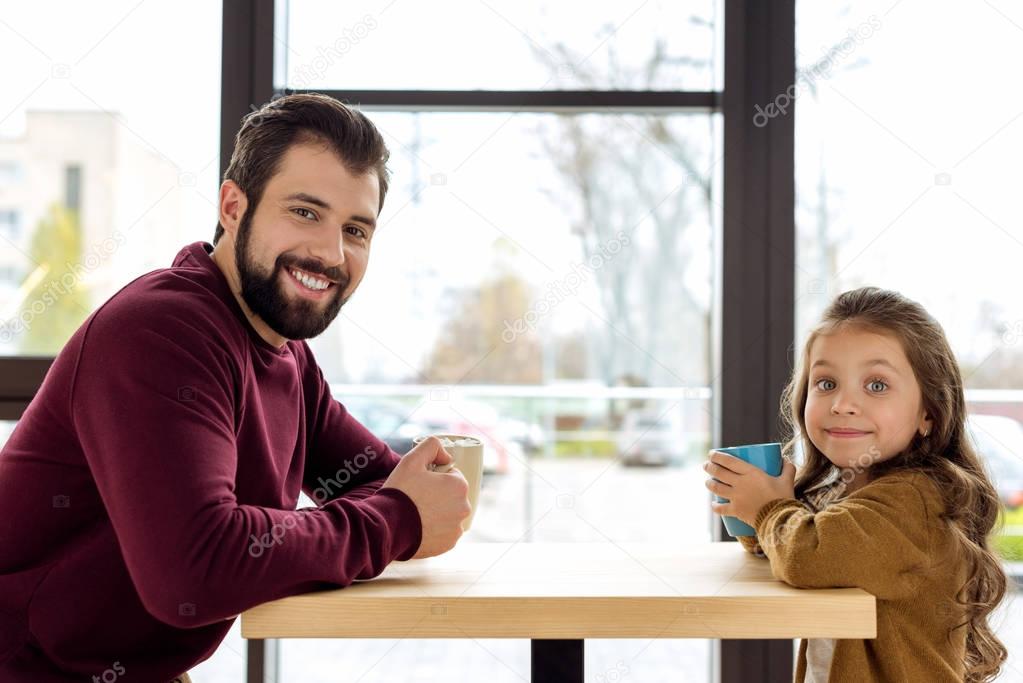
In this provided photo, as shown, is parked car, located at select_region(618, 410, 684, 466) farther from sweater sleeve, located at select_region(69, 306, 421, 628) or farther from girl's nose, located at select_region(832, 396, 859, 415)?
sweater sleeve, located at select_region(69, 306, 421, 628)

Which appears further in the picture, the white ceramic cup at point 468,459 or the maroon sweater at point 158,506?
the white ceramic cup at point 468,459

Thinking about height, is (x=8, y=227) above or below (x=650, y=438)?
above

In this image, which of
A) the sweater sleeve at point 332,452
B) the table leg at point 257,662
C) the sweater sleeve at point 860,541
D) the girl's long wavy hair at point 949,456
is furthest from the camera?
the table leg at point 257,662

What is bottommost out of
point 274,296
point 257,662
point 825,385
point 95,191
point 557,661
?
point 257,662

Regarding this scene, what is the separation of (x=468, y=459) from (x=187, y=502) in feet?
1.27

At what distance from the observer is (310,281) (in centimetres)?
121

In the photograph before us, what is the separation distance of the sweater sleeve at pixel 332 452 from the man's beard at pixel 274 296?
202mm

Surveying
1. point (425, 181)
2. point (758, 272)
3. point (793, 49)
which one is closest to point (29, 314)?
point (425, 181)

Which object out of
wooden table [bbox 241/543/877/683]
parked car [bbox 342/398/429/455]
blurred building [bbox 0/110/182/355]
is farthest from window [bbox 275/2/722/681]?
wooden table [bbox 241/543/877/683]

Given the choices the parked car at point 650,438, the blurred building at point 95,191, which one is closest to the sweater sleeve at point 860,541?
the parked car at point 650,438

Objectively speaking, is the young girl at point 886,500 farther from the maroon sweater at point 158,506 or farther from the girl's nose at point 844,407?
the maroon sweater at point 158,506

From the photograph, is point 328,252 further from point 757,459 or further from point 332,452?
point 757,459

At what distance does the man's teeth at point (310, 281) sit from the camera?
1.19 metres

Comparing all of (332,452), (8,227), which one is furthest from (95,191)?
(332,452)
